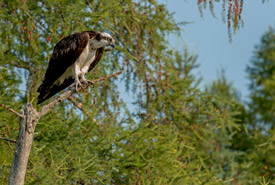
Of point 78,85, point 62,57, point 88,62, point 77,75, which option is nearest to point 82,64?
point 88,62

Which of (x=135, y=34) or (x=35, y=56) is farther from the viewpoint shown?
(x=135, y=34)

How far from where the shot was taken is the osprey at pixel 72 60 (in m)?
5.78

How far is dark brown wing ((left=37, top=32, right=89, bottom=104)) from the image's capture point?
5.77 metres

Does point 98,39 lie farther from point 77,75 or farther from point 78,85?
point 78,85

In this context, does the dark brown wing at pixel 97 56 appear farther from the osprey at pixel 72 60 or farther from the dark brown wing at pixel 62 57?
the dark brown wing at pixel 62 57

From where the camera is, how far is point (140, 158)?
6.47 meters

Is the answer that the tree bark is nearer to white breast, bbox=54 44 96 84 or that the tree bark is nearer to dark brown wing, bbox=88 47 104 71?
white breast, bbox=54 44 96 84

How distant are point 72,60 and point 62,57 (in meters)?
0.14

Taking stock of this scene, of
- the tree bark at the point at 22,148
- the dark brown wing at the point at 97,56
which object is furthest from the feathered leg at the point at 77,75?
the tree bark at the point at 22,148

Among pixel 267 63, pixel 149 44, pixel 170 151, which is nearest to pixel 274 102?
pixel 267 63

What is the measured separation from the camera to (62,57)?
5.89 meters

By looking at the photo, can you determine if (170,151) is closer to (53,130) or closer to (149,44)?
(53,130)

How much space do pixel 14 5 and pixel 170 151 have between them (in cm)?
285

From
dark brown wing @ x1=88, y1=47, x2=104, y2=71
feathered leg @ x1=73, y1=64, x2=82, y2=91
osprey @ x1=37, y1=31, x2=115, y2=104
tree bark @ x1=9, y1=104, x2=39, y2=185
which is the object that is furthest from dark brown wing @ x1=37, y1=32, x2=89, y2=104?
tree bark @ x1=9, y1=104, x2=39, y2=185
